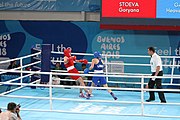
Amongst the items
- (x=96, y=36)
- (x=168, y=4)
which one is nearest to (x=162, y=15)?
(x=168, y=4)

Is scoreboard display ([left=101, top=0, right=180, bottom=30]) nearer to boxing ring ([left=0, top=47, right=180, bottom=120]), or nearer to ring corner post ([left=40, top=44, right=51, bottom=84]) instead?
ring corner post ([left=40, top=44, right=51, bottom=84])

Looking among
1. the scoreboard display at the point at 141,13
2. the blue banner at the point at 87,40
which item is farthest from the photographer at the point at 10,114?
the blue banner at the point at 87,40

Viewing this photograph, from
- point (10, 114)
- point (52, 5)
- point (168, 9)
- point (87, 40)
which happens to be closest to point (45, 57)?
point (87, 40)

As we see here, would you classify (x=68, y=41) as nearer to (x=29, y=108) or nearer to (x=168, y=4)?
(x=168, y=4)

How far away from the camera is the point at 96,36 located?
15.7 m

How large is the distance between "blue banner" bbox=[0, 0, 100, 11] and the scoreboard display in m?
1.87

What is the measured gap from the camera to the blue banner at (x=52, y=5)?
15.8m

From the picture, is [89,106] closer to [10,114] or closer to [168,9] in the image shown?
[168,9]

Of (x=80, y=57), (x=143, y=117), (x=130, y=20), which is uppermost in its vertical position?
(x=130, y=20)

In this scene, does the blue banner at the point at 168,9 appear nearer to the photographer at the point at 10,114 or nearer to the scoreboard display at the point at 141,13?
the scoreboard display at the point at 141,13

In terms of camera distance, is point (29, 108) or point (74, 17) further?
point (74, 17)

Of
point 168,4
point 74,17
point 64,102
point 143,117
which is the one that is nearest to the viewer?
point 143,117

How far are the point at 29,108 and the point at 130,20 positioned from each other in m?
4.22

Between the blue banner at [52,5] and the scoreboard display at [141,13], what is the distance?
1870 mm
